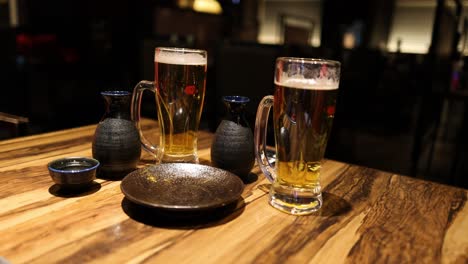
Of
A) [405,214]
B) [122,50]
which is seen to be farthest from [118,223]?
[122,50]

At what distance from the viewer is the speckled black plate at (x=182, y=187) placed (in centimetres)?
67

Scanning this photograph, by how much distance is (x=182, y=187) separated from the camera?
2.50 ft

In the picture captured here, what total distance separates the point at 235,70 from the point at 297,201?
1.63m

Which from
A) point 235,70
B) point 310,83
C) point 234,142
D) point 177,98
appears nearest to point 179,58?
point 177,98

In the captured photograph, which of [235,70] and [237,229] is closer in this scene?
[237,229]

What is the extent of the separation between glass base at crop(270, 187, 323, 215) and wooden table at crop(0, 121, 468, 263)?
17 mm

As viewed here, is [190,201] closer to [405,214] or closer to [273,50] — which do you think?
[405,214]

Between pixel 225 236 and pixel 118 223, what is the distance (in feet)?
0.62

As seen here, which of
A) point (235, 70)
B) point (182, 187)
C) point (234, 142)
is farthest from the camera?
point (235, 70)

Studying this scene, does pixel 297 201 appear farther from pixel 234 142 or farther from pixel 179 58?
pixel 179 58

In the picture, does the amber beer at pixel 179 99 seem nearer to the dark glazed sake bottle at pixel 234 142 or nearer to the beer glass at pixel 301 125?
the dark glazed sake bottle at pixel 234 142

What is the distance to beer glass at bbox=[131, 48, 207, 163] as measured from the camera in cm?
91

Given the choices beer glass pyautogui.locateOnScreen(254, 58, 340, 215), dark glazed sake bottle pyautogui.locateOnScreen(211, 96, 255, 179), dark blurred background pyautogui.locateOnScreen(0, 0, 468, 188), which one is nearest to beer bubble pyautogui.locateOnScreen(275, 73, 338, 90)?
beer glass pyautogui.locateOnScreen(254, 58, 340, 215)

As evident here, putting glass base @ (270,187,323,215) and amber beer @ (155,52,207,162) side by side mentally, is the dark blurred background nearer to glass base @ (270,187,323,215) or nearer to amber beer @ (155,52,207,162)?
amber beer @ (155,52,207,162)
